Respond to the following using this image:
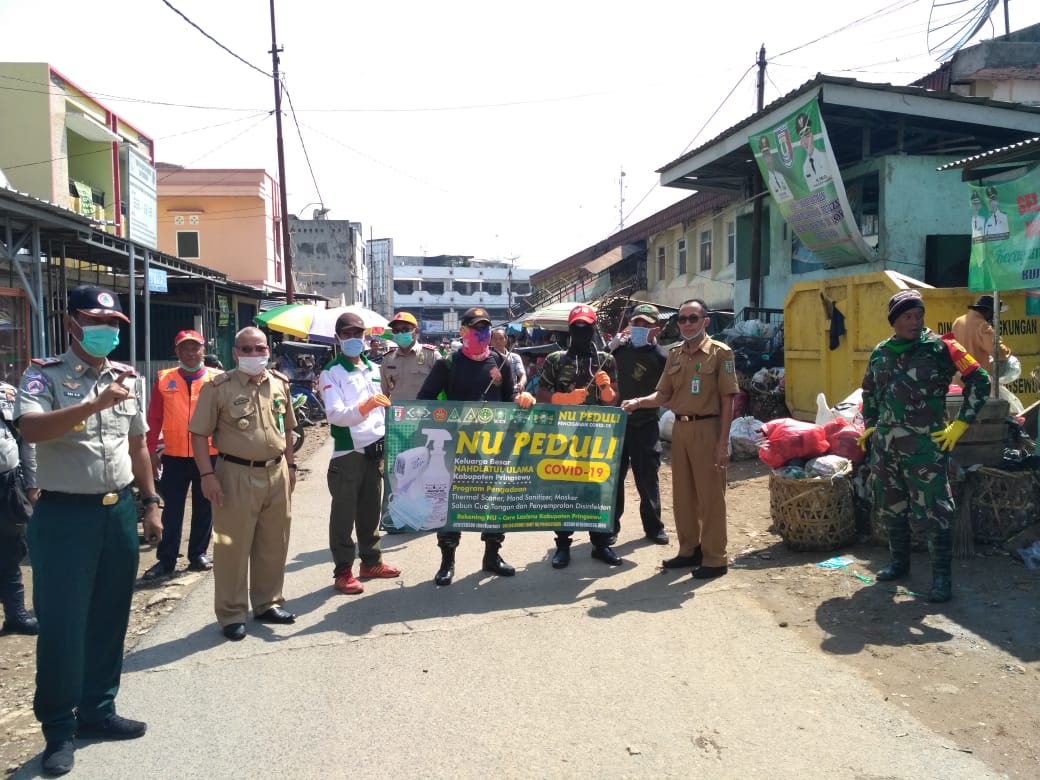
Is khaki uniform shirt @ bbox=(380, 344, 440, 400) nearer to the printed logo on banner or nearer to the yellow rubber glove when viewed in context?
the yellow rubber glove

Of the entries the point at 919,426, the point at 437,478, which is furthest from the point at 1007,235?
the point at 437,478

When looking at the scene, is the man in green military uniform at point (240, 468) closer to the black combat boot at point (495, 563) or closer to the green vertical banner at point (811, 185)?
the black combat boot at point (495, 563)

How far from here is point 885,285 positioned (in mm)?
8984

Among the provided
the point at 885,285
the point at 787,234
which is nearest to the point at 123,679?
the point at 885,285

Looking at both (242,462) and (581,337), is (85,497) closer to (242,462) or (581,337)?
(242,462)

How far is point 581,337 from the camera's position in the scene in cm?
606

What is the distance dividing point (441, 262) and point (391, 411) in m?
86.0

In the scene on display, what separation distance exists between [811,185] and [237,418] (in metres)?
10.8

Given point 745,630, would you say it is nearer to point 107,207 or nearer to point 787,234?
point 787,234

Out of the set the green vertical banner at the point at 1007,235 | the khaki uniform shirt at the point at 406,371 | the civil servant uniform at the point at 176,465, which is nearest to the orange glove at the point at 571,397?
the khaki uniform shirt at the point at 406,371

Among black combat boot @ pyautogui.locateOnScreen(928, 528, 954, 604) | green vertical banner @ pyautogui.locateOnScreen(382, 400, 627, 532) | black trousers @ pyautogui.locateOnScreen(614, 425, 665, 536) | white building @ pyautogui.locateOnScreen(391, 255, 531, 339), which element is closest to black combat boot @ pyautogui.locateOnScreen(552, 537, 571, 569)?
green vertical banner @ pyautogui.locateOnScreen(382, 400, 627, 532)

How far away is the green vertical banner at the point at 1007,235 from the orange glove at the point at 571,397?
3.84m

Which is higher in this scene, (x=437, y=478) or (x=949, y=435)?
(x=949, y=435)

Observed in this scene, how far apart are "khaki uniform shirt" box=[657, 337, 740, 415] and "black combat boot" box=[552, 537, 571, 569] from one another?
1.31 m
